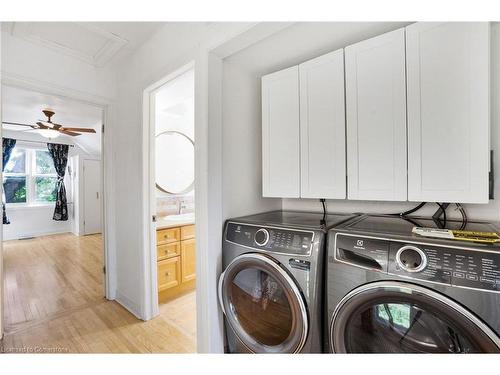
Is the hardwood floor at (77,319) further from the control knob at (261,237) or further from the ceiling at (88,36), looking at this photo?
the ceiling at (88,36)

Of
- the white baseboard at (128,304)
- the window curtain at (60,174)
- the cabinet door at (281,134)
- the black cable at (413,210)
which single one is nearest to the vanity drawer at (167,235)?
the white baseboard at (128,304)

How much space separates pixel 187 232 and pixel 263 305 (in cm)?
143

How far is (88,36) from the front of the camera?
172 cm

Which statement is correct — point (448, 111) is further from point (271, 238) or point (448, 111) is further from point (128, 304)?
point (128, 304)

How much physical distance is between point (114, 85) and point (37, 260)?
3168mm

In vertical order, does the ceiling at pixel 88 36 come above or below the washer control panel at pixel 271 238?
above

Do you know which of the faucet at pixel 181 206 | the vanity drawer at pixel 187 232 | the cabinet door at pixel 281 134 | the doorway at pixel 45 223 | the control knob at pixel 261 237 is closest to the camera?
the control knob at pixel 261 237

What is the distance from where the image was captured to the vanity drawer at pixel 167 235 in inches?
84.0

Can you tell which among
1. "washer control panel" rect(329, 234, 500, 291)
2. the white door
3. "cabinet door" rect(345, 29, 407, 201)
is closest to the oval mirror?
"cabinet door" rect(345, 29, 407, 201)

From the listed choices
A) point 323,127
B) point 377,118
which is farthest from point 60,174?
point 377,118

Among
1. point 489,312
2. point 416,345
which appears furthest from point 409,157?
point 416,345

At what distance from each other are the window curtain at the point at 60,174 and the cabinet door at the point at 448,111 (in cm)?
668

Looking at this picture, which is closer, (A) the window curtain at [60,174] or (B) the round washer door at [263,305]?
(B) the round washer door at [263,305]
